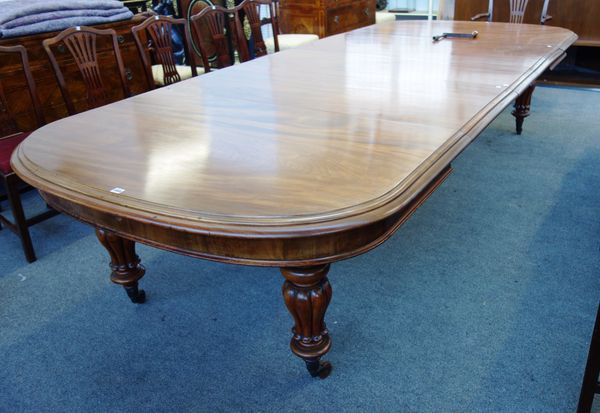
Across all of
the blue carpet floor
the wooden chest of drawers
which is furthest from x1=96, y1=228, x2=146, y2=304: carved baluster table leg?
the wooden chest of drawers

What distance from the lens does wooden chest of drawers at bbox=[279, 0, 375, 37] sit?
387 centimetres

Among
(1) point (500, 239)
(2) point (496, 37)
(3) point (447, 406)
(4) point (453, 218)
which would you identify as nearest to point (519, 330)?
(3) point (447, 406)

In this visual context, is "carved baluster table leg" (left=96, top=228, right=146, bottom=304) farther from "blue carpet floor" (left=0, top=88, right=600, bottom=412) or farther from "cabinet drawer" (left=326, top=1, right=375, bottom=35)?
"cabinet drawer" (left=326, top=1, right=375, bottom=35)

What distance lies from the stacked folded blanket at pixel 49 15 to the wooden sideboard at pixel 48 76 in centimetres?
4

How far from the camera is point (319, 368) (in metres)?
1.27

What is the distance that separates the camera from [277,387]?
4.17 ft

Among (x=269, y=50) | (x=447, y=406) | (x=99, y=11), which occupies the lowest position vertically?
(x=447, y=406)

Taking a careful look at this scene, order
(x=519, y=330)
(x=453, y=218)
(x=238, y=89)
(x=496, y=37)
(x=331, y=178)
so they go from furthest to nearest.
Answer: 1. (x=496, y=37)
2. (x=453, y=218)
3. (x=238, y=89)
4. (x=519, y=330)
5. (x=331, y=178)

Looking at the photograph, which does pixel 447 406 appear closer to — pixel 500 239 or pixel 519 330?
pixel 519 330

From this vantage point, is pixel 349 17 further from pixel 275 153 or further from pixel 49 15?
pixel 275 153

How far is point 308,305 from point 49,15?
2.01 meters

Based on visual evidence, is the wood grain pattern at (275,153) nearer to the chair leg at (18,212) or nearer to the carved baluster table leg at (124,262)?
the carved baluster table leg at (124,262)

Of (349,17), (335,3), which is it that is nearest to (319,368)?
(335,3)

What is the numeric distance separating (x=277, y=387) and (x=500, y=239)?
3.45 feet
